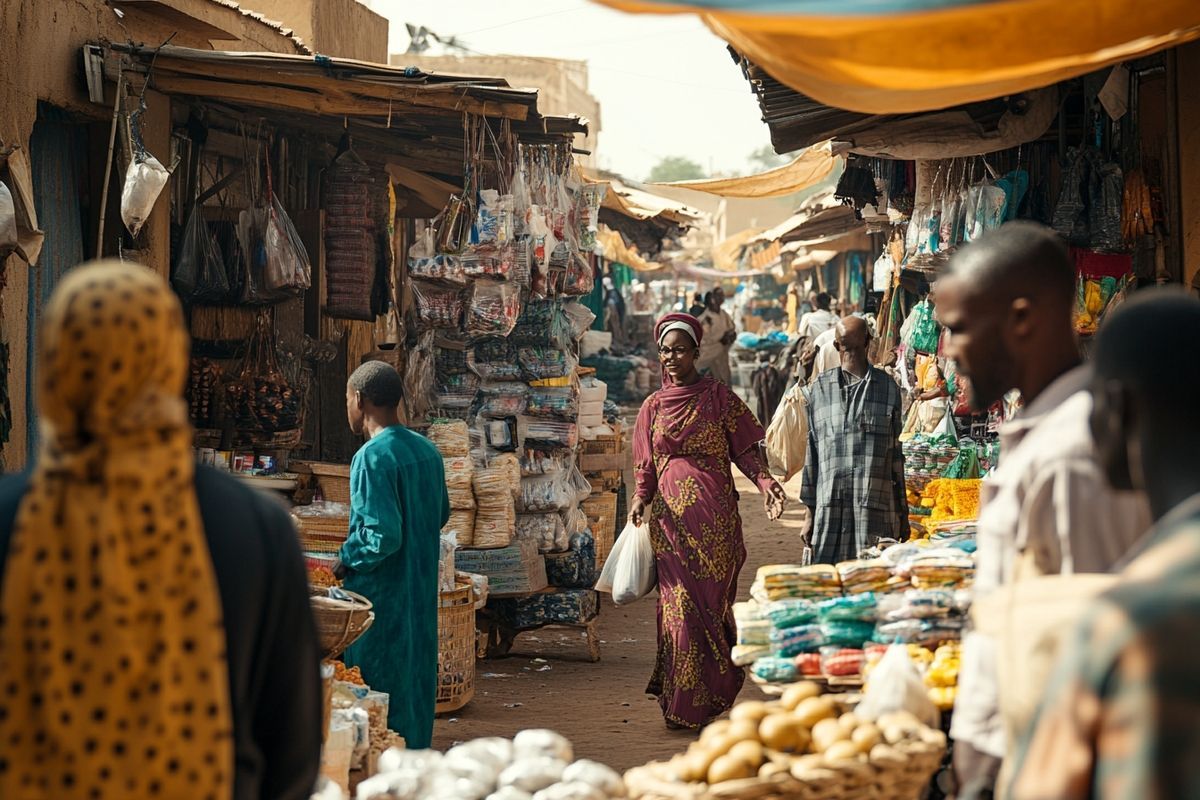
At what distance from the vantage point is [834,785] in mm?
3496

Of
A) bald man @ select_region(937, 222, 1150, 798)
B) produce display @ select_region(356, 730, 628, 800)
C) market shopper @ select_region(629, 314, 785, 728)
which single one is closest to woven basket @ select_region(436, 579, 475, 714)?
market shopper @ select_region(629, 314, 785, 728)

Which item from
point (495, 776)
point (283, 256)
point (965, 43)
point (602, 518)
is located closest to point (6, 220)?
point (283, 256)

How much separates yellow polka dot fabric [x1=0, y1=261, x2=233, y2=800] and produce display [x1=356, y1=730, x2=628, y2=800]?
1497 millimetres

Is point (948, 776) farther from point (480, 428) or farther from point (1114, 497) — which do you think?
point (480, 428)

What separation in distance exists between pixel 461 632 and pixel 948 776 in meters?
4.56

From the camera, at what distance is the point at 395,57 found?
30.1m

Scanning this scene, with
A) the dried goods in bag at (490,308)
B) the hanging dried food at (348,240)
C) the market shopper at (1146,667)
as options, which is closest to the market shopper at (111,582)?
the market shopper at (1146,667)

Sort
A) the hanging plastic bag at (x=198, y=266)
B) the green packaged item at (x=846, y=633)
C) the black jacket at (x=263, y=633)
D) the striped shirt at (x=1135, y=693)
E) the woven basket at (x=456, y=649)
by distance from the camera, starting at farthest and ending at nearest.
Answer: the hanging plastic bag at (x=198, y=266) → the woven basket at (x=456, y=649) → the green packaged item at (x=846, y=633) → the black jacket at (x=263, y=633) → the striped shirt at (x=1135, y=693)

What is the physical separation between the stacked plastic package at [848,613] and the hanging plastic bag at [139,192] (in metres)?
4.16

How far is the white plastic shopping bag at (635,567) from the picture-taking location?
7.93m

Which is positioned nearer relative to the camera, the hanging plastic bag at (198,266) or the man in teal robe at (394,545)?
the man in teal robe at (394,545)

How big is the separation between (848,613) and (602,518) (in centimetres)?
756

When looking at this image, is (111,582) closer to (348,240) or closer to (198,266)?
(198,266)

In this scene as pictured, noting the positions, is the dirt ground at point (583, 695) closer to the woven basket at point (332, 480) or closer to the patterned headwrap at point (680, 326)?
the woven basket at point (332, 480)
